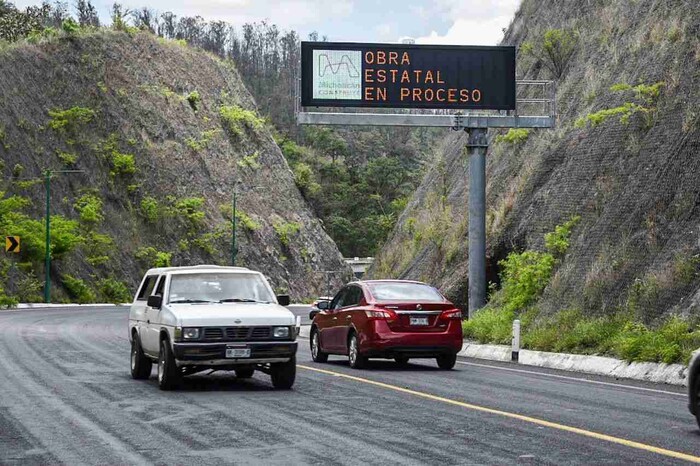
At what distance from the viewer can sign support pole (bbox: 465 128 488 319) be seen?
3130 cm

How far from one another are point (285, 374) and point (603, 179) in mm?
15531

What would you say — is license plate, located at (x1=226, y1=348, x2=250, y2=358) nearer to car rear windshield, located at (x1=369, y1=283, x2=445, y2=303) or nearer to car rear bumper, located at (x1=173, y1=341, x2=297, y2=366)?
car rear bumper, located at (x1=173, y1=341, x2=297, y2=366)

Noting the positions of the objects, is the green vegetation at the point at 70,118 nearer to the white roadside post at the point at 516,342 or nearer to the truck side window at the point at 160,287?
the white roadside post at the point at 516,342

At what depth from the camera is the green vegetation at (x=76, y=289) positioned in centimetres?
7088

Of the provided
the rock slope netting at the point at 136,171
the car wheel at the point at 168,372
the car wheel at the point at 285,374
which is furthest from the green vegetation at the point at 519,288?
the rock slope netting at the point at 136,171

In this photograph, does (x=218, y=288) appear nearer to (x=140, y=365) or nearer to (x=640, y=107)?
(x=140, y=365)

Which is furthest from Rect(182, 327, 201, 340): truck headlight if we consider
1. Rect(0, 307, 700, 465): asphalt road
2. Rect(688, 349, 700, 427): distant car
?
Rect(688, 349, 700, 427): distant car

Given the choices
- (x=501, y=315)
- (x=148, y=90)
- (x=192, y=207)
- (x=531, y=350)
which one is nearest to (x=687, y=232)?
(x=531, y=350)

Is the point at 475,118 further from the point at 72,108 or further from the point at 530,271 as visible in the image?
the point at 72,108

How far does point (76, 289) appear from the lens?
71.1 meters

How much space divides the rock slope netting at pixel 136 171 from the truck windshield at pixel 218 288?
50699 mm

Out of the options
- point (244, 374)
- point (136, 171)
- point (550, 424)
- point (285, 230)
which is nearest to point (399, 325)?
point (244, 374)

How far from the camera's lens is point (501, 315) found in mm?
28812

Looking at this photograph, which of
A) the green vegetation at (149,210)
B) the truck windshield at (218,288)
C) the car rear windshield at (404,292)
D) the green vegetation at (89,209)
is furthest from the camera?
the green vegetation at (149,210)
